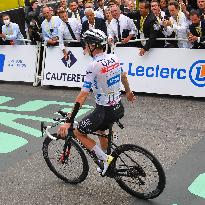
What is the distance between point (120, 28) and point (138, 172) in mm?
5914

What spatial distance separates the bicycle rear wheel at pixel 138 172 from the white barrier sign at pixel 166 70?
185 inches

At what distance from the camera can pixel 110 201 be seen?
5.96 metres

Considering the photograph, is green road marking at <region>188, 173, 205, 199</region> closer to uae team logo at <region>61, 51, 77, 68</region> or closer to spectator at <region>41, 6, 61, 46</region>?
uae team logo at <region>61, 51, 77, 68</region>

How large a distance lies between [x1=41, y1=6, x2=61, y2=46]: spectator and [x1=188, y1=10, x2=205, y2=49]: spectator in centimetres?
383

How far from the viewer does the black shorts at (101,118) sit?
225 inches

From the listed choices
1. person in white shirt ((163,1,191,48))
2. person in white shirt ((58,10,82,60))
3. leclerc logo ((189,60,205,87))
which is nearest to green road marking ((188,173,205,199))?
leclerc logo ((189,60,205,87))

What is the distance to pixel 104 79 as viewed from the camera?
554 centimetres

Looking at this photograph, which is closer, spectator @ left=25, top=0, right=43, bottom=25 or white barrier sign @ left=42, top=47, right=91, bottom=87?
white barrier sign @ left=42, top=47, right=91, bottom=87

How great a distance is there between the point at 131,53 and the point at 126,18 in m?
0.95

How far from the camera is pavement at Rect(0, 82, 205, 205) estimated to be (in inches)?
242

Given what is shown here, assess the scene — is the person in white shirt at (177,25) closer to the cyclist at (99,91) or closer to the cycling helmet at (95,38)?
the cyclist at (99,91)

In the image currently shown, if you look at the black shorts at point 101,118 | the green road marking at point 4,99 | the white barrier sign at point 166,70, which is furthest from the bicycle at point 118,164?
the green road marking at point 4,99

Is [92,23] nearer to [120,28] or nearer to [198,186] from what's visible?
[120,28]

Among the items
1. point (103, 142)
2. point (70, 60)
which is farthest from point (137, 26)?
point (103, 142)
